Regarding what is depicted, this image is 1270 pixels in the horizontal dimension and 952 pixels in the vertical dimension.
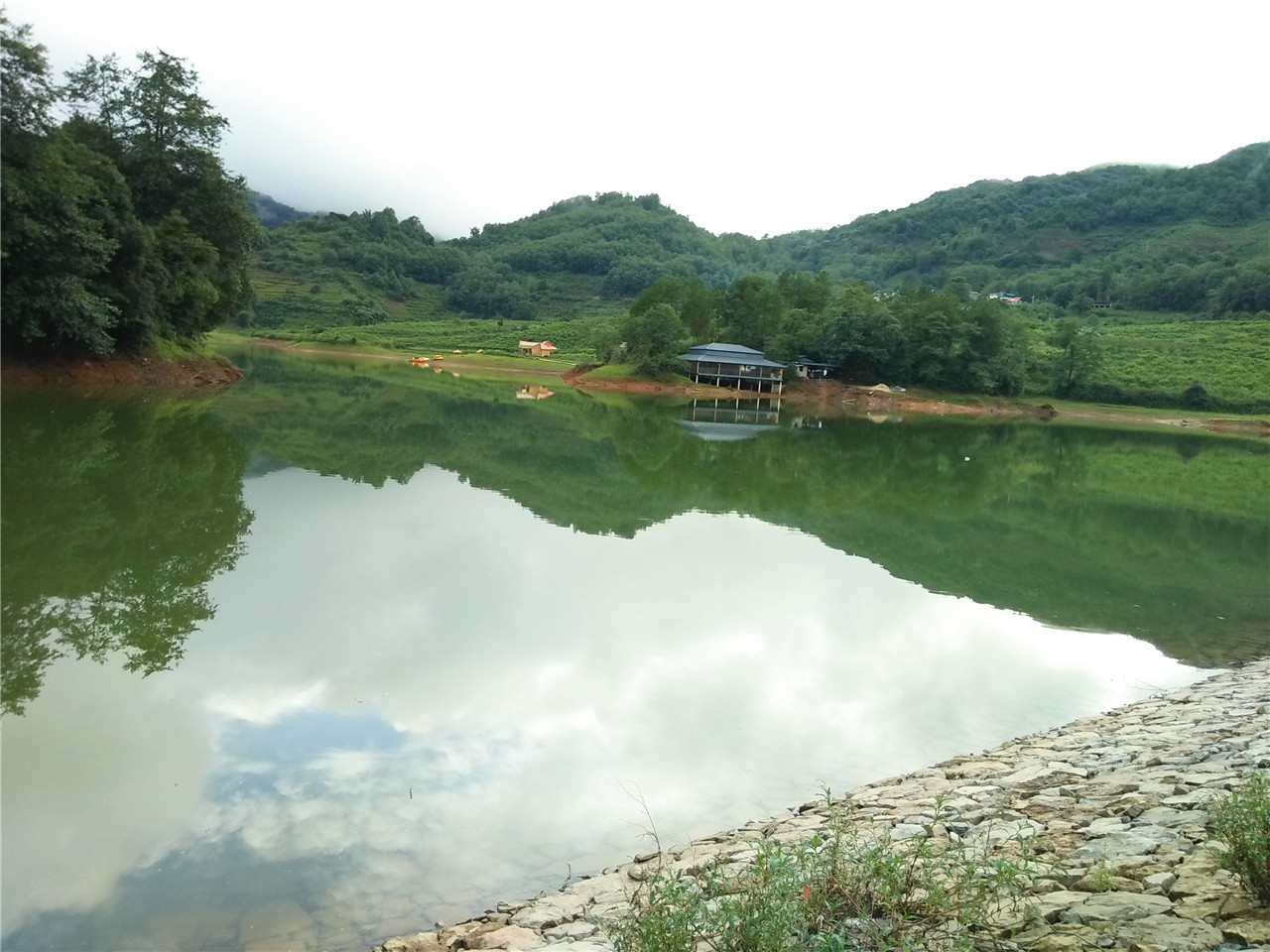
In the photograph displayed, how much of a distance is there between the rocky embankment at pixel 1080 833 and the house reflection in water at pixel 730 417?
25.1m

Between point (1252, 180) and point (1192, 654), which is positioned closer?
point (1192, 654)

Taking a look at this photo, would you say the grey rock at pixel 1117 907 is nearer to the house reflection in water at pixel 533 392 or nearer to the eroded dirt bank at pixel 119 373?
the eroded dirt bank at pixel 119 373

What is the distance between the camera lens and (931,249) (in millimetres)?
144375

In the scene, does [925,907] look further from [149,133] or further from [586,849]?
[149,133]

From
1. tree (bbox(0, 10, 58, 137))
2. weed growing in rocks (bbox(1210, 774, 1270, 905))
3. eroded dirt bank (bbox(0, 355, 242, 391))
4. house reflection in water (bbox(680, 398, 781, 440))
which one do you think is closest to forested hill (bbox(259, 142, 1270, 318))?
house reflection in water (bbox(680, 398, 781, 440))

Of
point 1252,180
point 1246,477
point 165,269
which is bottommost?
point 1246,477

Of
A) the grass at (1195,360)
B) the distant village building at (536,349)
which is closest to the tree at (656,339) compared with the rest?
the distant village building at (536,349)

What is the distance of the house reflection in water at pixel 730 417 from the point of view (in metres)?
A: 34.3

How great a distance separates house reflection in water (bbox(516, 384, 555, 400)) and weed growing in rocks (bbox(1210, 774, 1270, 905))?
131 feet

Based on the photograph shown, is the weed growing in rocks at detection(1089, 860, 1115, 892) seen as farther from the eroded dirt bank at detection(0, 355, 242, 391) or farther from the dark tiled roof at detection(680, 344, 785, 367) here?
the dark tiled roof at detection(680, 344, 785, 367)

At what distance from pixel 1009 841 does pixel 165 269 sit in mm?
30912

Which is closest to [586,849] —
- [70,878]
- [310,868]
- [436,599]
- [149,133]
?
[310,868]

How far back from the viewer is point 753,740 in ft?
23.5

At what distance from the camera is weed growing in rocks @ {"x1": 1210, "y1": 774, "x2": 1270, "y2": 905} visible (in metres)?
3.34
